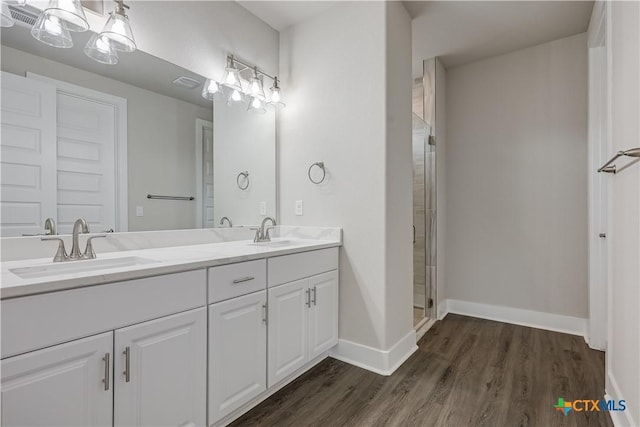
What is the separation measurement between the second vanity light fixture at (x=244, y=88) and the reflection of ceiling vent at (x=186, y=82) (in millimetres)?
61

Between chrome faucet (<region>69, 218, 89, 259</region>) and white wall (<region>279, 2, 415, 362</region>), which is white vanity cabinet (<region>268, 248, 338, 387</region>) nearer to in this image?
white wall (<region>279, 2, 415, 362</region>)

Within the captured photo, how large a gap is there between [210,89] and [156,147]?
56cm

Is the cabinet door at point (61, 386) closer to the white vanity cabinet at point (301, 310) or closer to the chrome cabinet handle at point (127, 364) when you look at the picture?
the chrome cabinet handle at point (127, 364)

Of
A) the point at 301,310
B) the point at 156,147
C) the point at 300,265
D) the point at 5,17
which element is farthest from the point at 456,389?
the point at 5,17

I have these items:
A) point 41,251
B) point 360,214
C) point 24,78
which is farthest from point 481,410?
point 24,78

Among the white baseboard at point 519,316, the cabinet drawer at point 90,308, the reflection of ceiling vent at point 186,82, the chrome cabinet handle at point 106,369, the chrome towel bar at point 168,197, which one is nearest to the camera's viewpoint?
the cabinet drawer at point 90,308

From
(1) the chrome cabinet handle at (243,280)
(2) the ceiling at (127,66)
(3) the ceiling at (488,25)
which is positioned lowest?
(1) the chrome cabinet handle at (243,280)

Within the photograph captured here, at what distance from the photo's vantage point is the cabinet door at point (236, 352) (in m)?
1.45

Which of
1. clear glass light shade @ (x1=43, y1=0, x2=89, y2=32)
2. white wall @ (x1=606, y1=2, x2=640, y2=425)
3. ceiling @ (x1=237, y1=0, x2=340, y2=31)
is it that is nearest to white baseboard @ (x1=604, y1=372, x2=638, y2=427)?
white wall @ (x1=606, y1=2, x2=640, y2=425)

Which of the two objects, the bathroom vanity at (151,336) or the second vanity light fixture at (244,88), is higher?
the second vanity light fixture at (244,88)

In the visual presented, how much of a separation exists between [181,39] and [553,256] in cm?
339

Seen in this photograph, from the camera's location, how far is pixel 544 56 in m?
2.91

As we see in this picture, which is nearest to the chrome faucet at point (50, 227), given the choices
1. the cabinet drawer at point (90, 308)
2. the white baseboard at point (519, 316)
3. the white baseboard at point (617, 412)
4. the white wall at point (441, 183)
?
the cabinet drawer at point (90, 308)

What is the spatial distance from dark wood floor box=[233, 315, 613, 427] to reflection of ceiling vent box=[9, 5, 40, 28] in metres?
2.07
